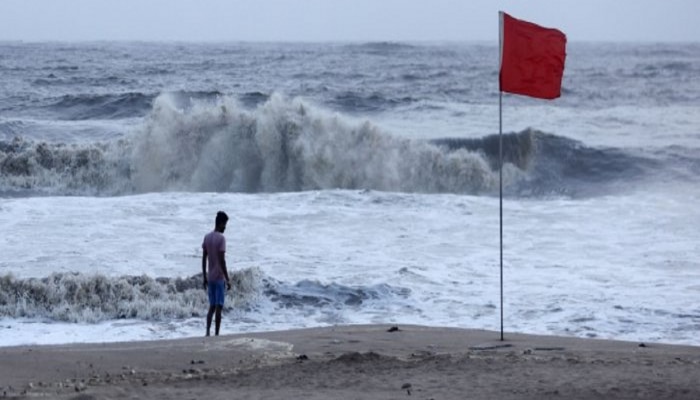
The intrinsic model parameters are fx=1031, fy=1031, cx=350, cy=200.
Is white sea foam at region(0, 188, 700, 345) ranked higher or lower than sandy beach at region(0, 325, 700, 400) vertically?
lower

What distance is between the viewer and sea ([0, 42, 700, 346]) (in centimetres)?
1168

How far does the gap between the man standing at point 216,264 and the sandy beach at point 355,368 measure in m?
0.64

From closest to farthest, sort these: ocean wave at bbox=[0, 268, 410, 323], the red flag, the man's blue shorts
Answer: the red flag → the man's blue shorts → ocean wave at bbox=[0, 268, 410, 323]

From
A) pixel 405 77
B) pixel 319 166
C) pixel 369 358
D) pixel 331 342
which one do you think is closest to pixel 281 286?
Answer: pixel 331 342

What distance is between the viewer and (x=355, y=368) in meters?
7.86

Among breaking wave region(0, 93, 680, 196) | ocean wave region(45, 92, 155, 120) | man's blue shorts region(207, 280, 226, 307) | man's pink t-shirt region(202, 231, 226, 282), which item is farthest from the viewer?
ocean wave region(45, 92, 155, 120)

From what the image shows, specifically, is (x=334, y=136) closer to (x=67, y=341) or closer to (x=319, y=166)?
(x=319, y=166)

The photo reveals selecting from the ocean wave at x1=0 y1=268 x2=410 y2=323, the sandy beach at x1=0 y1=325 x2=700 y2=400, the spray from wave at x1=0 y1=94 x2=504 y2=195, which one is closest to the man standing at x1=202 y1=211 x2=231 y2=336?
the sandy beach at x1=0 y1=325 x2=700 y2=400

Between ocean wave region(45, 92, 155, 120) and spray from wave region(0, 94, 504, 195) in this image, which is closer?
spray from wave region(0, 94, 504, 195)

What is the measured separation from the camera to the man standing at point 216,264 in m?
9.98

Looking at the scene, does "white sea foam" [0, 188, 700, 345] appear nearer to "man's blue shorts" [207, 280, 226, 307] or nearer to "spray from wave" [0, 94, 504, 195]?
"man's blue shorts" [207, 280, 226, 307]

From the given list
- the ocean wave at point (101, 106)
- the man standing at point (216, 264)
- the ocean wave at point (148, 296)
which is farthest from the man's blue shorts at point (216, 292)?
the ocean wave at point (101, 106)

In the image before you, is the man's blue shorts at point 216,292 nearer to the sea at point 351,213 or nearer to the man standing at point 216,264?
the man standing at point 216,264

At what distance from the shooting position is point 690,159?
84.7 ft
